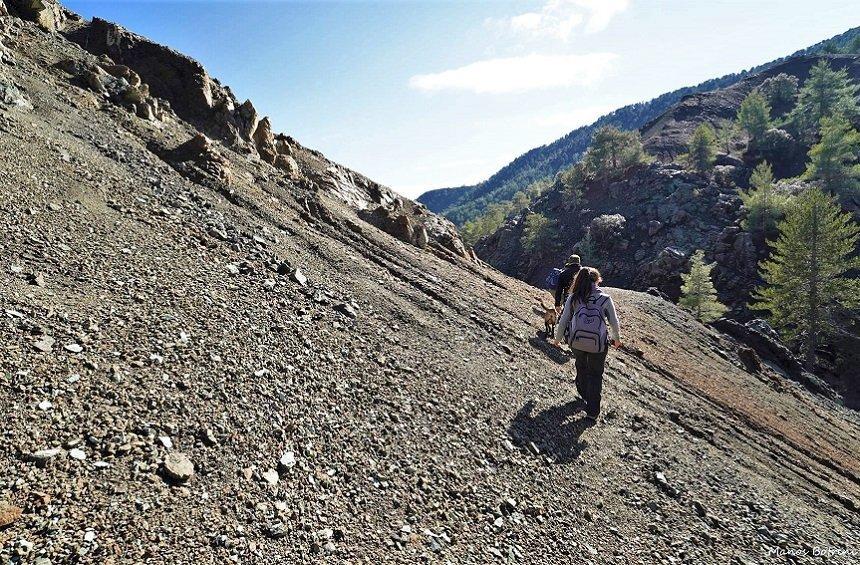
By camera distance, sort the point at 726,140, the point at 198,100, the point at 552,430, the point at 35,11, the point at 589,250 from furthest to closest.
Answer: the point at 726,140 < the point at 589,250 < the point at 198,100 < the point at 35,11 < the point at 552,430

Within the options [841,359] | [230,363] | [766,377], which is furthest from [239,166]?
[841,359]

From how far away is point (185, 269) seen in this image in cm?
753

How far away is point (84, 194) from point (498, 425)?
8.90 m

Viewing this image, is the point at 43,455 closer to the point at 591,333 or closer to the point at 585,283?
the point at 591,333

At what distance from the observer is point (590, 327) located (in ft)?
26.1

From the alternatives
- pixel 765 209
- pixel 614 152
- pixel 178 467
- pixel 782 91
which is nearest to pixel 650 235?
pixel 765 209

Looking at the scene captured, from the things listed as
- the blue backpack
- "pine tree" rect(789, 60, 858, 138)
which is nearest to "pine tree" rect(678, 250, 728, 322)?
the blue backpack

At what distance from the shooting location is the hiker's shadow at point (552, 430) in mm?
6816

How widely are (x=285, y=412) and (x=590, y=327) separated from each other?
546 cm

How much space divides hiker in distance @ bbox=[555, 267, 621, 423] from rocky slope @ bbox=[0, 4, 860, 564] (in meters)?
0.50

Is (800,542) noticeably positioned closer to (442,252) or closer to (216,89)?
(442,252)

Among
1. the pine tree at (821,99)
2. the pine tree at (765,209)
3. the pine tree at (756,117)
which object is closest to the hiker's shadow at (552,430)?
the pine tree at (765,209)

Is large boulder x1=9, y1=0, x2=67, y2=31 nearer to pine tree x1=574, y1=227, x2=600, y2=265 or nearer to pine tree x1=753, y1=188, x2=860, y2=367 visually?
pine tree x1=753, y1=188, x2=860, y2=367

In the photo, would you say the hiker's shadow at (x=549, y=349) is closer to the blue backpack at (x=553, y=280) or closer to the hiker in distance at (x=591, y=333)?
the blue backpack at (x=553, y=280)
